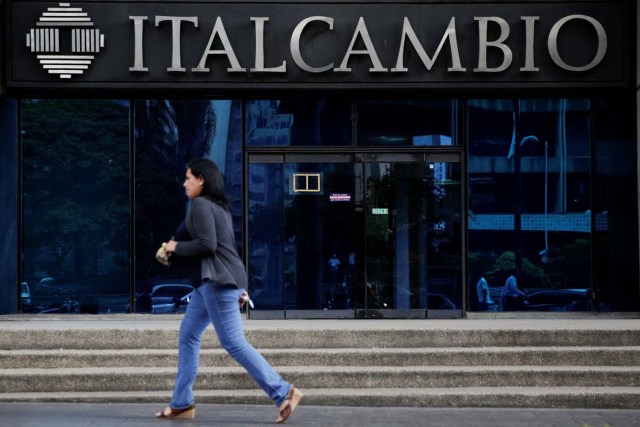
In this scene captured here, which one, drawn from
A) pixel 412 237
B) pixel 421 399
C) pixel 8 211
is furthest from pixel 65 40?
pixel 421 399

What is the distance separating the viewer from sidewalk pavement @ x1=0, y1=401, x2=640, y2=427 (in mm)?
7828

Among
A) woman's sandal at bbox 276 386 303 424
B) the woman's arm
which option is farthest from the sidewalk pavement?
the woman's arm

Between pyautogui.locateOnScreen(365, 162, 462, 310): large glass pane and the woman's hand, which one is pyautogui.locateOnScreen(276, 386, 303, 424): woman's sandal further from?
pyautogui.locateOnScreen(365, 162, 462, 310): large glass pane

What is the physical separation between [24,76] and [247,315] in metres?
3.72

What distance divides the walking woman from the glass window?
484 centimetres

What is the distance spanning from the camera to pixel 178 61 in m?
12.0

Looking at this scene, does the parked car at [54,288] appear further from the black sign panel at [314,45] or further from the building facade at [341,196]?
the black sign panel at [314,45]

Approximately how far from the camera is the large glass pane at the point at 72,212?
1240cm

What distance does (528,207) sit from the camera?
40.9 ft

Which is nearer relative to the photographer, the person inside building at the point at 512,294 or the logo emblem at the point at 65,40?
the logo emblem at the point at 65,40

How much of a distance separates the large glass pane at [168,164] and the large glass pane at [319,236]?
2.10ft

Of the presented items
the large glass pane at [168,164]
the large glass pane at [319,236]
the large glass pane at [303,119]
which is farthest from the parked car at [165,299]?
the large glass pane at [303,119]

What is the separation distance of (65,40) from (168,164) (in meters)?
1.81

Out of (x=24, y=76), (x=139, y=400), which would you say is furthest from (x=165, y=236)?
(x=139, y=400)
